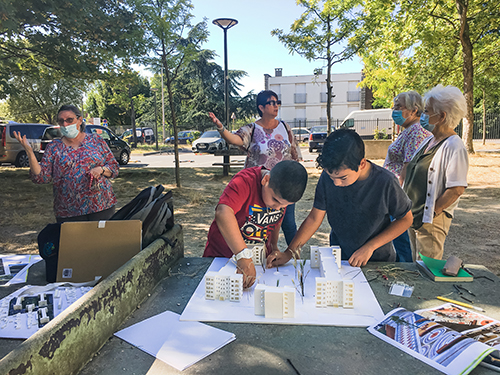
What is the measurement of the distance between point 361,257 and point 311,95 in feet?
170

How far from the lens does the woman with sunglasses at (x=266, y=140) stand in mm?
3674

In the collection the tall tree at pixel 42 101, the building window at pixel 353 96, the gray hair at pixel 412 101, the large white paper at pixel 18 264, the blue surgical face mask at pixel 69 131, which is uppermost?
the building window at pixel 353 96

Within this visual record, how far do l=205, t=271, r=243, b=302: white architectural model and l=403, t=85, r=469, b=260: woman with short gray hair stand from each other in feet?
5.34

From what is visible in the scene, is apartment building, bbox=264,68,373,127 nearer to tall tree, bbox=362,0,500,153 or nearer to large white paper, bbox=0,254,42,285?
tall tree, bbox=362,0,500,153

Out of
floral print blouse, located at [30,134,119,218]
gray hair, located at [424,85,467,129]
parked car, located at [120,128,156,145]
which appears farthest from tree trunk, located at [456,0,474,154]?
parked car, located at [120,128,156,145]

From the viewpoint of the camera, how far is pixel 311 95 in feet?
170

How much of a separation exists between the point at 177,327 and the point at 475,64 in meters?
15.4

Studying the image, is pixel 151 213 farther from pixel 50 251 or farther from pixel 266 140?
pixel 266 140

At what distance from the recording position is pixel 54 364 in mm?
1216

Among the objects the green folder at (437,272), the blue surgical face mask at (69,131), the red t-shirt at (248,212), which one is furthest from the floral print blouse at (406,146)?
the blue surgical face mask at (69,131)

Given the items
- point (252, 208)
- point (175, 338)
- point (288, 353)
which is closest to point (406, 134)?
point (252, 208)

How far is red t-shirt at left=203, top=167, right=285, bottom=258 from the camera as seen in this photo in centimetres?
228

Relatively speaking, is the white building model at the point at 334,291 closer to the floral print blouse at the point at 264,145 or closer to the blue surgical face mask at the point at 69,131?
the floral print blouse at the point at 264,145

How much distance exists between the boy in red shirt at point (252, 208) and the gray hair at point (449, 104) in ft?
4.28
